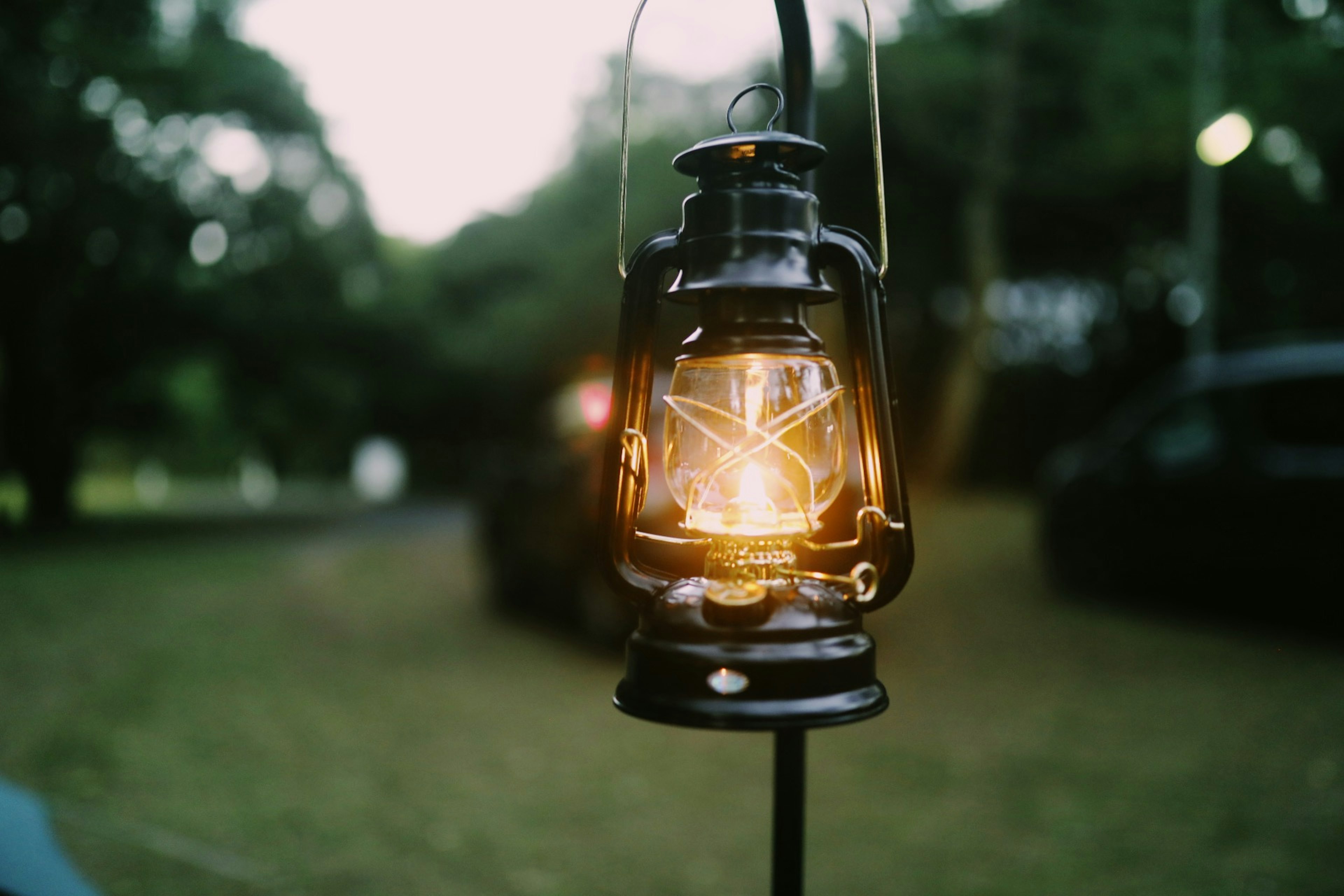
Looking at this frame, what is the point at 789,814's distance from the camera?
1.38m

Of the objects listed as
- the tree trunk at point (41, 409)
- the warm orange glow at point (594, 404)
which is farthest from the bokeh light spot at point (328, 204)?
the warm orange glow at point (594, 404)

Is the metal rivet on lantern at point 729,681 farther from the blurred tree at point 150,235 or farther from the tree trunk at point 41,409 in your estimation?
the tree trunk at point 41,409

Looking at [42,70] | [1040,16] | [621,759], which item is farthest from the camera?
[42,70]

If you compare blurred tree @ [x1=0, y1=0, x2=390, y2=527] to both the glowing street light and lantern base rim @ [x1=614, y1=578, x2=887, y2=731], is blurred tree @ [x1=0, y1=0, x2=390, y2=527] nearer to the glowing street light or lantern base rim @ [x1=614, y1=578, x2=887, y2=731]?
the glowing street light

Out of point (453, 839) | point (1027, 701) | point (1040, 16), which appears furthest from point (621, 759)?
point (1040, 16)

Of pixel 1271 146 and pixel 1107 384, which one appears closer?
pixel 1271 146

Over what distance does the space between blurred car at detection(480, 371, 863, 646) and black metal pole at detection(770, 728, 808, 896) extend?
415 cm

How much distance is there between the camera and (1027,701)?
21.8ft

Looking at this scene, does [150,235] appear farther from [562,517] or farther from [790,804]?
[790,804]

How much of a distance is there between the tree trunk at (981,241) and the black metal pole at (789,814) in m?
13.8

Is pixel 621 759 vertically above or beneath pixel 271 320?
beneath

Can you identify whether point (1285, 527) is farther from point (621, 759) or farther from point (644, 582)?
point (644, 582)

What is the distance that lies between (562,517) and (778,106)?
674cm

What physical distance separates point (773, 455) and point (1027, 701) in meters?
5.81
